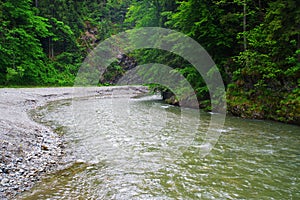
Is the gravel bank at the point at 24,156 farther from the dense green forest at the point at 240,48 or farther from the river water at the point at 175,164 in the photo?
the dense green forest at the point at 240,48

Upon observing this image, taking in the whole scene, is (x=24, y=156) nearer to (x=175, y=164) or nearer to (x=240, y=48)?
(x=175, y=164)

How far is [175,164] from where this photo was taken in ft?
19.5

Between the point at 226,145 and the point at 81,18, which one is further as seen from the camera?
the point at 81,18

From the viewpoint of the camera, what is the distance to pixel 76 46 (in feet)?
133

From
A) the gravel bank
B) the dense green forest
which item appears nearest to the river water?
the gravel bank

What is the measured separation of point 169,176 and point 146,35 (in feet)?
48.8

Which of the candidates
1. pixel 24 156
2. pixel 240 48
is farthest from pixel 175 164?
pixel 240 48

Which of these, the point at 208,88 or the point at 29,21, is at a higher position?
the point at 29,21

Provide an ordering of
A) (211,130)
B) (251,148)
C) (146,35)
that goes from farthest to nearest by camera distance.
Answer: (146,35)
(211,130)
(251,148)

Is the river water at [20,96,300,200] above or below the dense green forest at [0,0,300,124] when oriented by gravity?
below

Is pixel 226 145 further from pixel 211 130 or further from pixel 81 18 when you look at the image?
pixel 81 18

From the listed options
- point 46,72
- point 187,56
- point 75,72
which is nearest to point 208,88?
point 187,56

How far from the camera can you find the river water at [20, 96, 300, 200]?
454 cm

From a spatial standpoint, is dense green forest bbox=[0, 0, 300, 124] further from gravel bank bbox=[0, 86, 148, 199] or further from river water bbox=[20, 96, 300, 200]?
gravel bank bbox=[0, 86, 148, 199]
